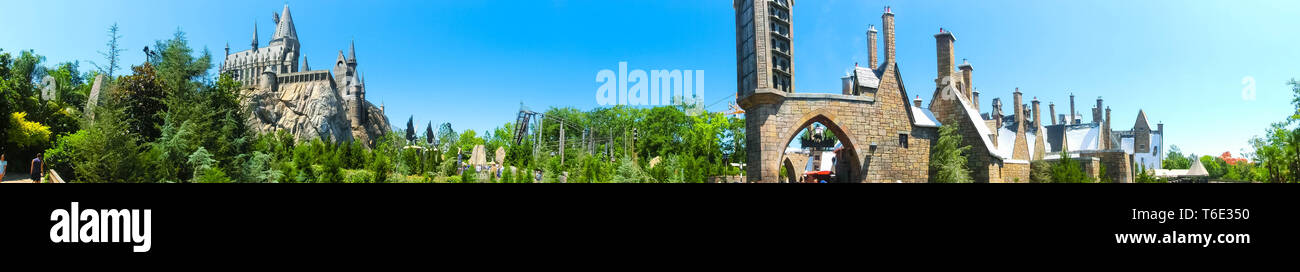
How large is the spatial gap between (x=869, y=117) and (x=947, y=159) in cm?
340

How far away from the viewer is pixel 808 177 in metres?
35.5

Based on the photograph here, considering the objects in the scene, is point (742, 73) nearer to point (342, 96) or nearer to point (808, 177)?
point (808, 177)

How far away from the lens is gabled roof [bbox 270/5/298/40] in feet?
274

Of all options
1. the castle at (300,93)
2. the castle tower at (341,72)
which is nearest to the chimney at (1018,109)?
the castle at (300,93)

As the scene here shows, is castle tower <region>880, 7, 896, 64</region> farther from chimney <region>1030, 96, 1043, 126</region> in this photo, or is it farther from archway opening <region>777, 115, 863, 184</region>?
chimney <region>1030, 96, 1043, 126</region>

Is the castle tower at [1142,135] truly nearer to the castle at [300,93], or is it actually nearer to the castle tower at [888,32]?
the castle tower at [888,32]

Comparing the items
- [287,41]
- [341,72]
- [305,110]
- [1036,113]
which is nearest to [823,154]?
[1036,113]

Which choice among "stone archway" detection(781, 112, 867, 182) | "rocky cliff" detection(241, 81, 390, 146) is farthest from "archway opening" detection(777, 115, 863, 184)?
"rocky cliff" detection(241, 81, 390, 146)

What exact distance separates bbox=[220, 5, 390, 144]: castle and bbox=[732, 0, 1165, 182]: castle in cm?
5088

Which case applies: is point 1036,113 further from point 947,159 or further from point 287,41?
point 287,41

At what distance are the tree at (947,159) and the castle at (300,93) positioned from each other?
5318 cm

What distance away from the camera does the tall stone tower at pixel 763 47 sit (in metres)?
16.1
